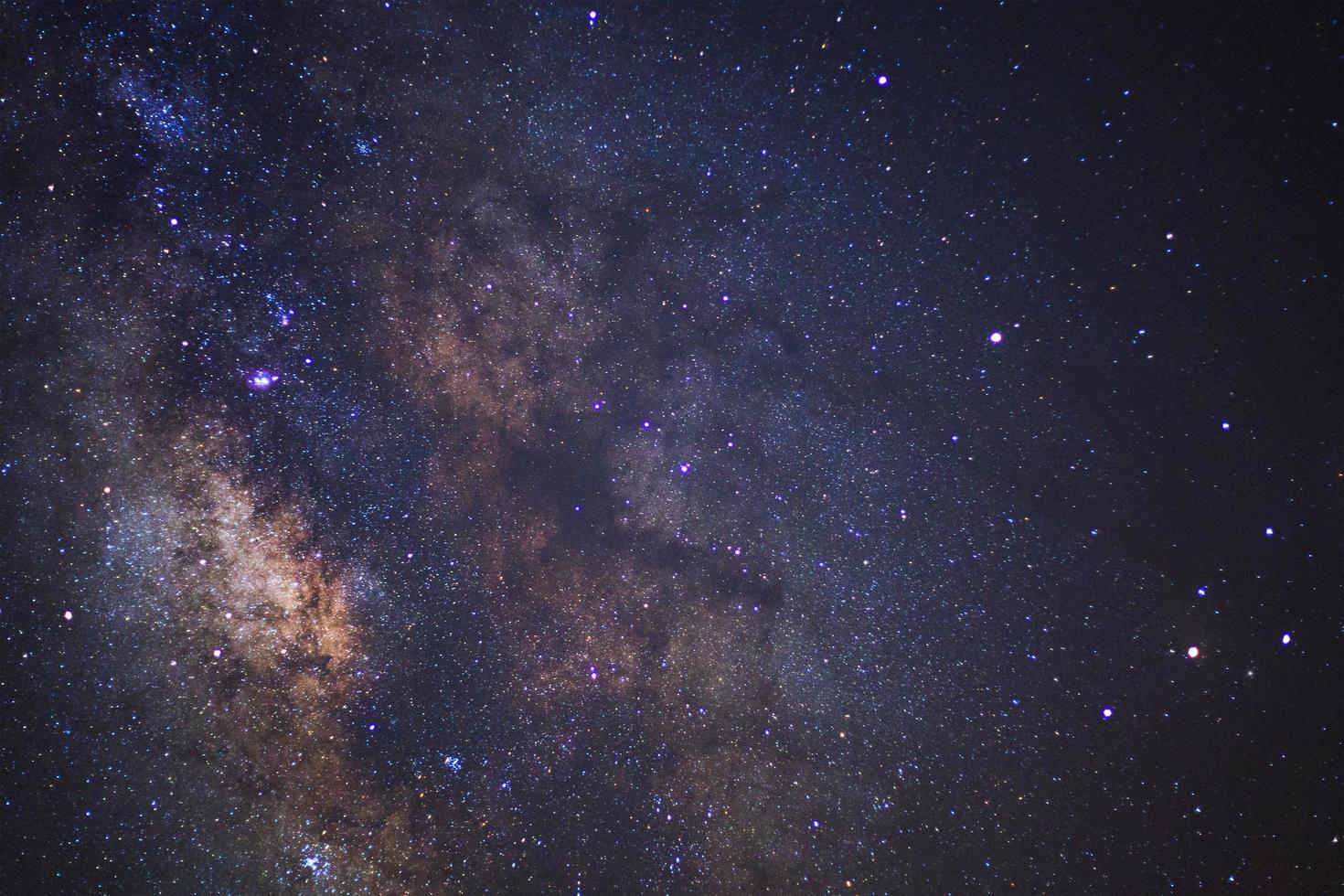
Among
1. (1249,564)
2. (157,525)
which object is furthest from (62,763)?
(1249,564)

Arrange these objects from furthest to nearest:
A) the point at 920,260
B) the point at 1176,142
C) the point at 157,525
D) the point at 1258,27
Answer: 1. the point at 157,525
2. the point at 920,260
3. the point at 1176,142
4. the point at 1258,27

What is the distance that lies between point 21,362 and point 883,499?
354cm

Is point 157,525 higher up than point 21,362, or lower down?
lower down

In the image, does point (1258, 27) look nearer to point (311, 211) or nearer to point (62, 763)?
point (311, 211)

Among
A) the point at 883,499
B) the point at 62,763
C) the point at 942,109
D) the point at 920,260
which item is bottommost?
the point at 62,763

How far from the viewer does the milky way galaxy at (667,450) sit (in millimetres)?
1680

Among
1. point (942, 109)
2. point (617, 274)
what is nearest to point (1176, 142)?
point (942, 109)

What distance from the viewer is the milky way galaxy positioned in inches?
66.1

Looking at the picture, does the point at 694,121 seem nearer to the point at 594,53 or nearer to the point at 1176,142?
the point at 594,53

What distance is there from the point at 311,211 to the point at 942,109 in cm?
248

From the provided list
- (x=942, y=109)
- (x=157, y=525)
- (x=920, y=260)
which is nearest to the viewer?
(x=942, y=109)

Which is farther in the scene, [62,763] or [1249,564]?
[62,763]

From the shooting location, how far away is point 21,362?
183cm

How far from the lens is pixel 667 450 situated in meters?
2.01
